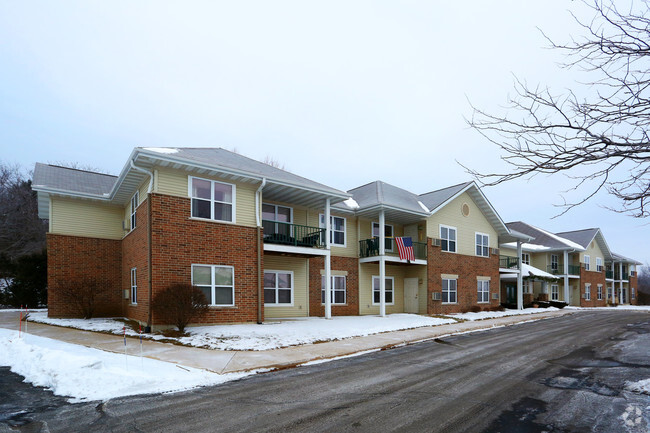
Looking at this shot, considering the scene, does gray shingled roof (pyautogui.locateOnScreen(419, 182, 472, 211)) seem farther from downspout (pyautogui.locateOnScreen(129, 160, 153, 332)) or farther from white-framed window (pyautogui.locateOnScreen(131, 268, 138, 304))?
white-framed window (pyautogui.locateOnScreen(131, 268, 138, 304))

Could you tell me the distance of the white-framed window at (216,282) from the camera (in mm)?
15938

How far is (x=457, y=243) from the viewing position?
90.6ft

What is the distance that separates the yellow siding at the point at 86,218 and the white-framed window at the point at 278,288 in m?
7.84

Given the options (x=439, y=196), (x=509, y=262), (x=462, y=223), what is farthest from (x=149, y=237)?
(x=509, y=262)

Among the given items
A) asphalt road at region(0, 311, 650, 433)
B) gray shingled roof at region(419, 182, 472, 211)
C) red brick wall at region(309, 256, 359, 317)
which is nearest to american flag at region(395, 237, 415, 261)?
red brick wall at region(309, 256, 359, 317)

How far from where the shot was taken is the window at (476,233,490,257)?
2947 centimetres

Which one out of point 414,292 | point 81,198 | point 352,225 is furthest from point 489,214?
point 81,198

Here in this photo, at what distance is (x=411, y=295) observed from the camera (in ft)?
85.1

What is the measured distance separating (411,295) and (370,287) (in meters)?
3.00

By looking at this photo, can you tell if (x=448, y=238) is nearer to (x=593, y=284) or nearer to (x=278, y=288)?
(x=278, y=288)

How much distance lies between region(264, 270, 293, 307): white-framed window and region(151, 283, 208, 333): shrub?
5299 mm

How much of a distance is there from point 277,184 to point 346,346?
7.83 m

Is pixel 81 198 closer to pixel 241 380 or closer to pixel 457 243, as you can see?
pixel 241 380

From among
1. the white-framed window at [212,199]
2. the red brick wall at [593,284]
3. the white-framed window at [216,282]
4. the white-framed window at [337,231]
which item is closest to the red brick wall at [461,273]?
the white-framed window at [337,231]
